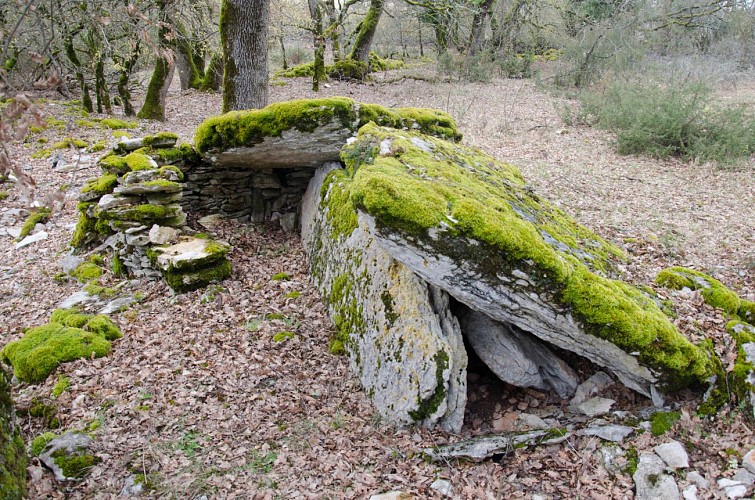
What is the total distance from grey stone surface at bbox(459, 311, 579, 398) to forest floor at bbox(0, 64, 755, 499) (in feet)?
0.61

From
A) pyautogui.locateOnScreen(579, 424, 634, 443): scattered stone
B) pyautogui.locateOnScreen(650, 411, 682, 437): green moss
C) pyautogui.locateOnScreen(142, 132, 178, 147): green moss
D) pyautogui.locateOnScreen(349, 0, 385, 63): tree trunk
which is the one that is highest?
pyautogui.locateOnScreen(349, 0, 385, 63): tree trunk

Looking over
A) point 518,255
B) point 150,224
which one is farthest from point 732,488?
point 150,224

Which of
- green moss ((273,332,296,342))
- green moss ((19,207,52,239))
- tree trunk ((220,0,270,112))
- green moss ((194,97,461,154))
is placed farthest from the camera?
tree trunk ((220,0,270,112))

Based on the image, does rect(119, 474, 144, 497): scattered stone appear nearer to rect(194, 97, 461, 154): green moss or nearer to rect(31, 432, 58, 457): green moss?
rect(31, 432, 58, 457): green moss

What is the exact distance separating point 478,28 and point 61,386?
18.2 m

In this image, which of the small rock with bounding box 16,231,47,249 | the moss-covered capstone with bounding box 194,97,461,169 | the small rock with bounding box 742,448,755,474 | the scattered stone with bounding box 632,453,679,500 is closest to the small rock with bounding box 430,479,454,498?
the scattered stone with bounding box 632,453,679,500

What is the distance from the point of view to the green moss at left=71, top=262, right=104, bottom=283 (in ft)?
22.9

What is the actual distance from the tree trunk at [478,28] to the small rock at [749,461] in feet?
57.0

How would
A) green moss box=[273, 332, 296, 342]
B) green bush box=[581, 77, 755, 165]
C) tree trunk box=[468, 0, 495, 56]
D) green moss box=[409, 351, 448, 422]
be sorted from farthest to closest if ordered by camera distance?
tree trunk box=[468, 0, 495, 56] → green bush box=[581, 77, 755, 165] → green moss box=[273, 332, 296, 342] → green moss box=[409, 351, 448, 422]

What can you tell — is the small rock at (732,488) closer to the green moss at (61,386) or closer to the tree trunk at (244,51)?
the green moss at (61,386)

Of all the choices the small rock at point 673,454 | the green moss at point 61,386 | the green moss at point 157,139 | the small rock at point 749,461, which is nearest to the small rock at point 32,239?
the green moss at point 157,139

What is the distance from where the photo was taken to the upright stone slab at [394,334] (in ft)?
14.3

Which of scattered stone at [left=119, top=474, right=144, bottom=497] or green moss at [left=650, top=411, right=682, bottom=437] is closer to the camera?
scattered stone at [left=119, top=474, right=144, bottom=497]

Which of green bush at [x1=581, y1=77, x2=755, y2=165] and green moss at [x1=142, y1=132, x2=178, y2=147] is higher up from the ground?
green bush at [x1=581, y1=77, x2=755, y2=165]
